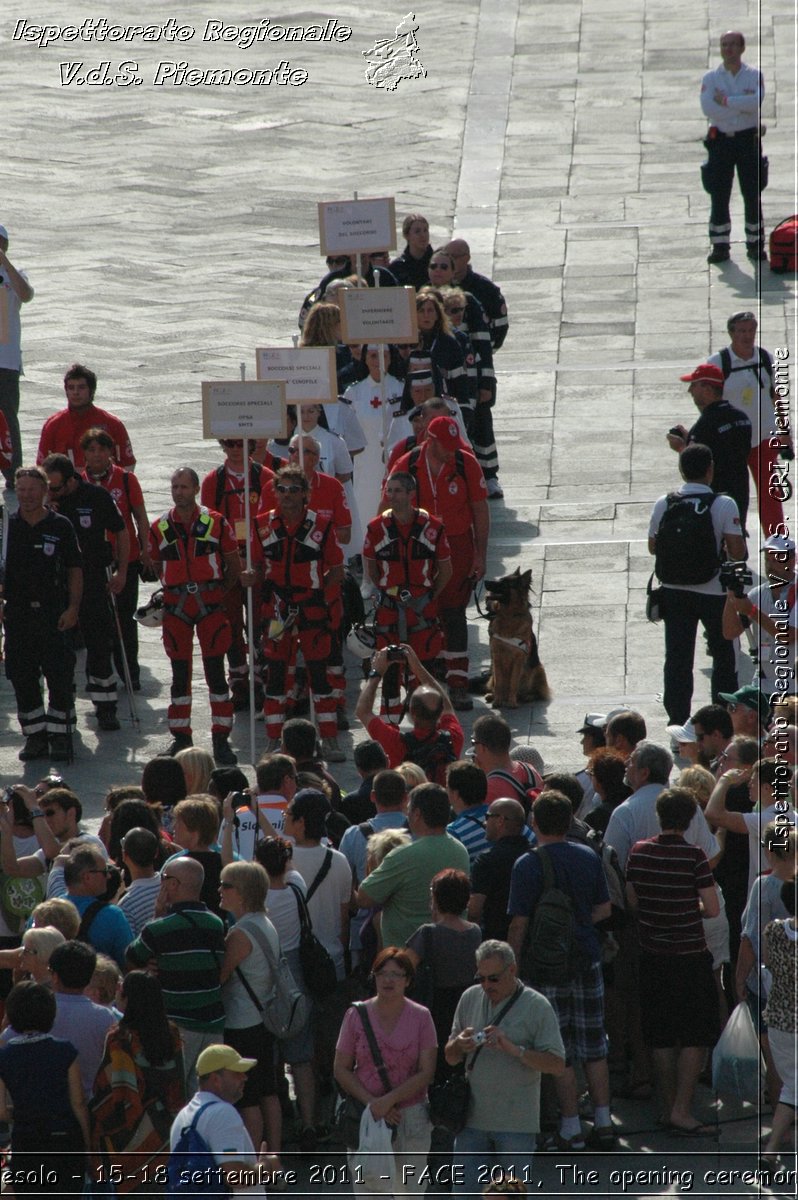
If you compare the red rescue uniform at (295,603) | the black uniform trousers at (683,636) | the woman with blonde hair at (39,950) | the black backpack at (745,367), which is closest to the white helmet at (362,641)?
the red rescue uniform at (295,603)

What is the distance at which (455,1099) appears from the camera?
7457 mm

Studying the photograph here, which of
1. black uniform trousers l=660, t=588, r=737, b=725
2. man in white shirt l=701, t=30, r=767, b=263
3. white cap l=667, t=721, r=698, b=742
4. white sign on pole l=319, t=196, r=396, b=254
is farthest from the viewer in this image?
man in white shirt l=701, t=30, r=767, b=263

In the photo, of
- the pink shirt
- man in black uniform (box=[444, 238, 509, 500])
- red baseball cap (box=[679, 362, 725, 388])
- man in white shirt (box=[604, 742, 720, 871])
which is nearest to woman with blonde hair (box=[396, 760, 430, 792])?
man in white shirt (box=[604, 742, 720, 871])

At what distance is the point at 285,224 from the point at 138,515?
10252mm

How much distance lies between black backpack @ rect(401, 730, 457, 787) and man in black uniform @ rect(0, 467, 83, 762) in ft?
9.32

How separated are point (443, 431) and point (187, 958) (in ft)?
18.6

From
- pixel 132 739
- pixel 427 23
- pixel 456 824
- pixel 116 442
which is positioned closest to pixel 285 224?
pixel 427 23

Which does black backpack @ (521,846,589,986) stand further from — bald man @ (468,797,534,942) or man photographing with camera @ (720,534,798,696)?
man photographing with camera @ (720,534,798,696)

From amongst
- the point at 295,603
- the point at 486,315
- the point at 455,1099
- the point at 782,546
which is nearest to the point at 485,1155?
the point at 455,1099

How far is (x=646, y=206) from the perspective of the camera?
22266 millimetres

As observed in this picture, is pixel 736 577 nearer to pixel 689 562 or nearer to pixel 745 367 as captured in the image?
pixel 689 562

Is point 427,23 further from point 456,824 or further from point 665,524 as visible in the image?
point 456,824

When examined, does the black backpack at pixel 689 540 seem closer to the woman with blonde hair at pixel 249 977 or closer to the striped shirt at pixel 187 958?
the woman with blonde hair at pixel 249 977

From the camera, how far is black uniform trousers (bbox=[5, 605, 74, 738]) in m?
12.0
